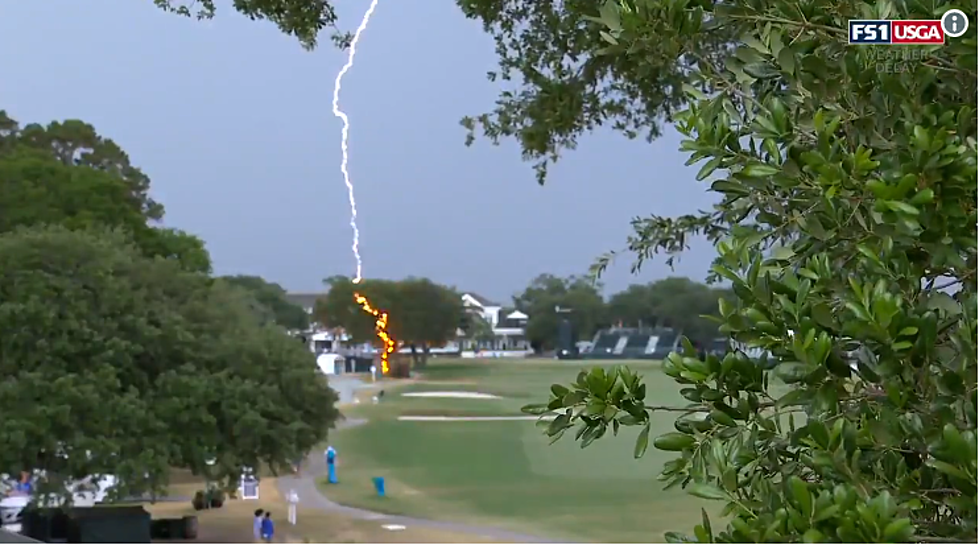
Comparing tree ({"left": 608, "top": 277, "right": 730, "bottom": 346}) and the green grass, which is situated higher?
tree ({"left": 608, "top": 277, "right": 730, "bottom": 346})

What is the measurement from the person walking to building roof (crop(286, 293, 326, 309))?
1.16 metres

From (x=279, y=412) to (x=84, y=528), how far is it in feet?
3.33

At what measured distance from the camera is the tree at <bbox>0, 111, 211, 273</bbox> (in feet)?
16.1

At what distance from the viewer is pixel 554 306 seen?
4566 mm

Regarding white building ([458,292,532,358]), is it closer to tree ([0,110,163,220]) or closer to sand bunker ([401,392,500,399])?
sand bunker ([401,392,500,399])

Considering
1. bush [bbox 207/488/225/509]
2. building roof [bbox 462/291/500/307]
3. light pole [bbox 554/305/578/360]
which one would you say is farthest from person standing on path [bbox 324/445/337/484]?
light pole [bbox 554/305/578/360]

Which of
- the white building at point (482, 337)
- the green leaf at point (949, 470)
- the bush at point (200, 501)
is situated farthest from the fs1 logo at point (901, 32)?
the bush at point (200, 501)

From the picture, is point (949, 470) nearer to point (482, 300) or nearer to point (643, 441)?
point (643, 441)

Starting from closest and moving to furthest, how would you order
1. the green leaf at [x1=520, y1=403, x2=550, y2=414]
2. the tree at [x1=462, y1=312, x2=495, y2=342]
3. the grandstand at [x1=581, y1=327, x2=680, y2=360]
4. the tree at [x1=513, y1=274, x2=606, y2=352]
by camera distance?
the green leaf at [x1=520, y1=403, x2=550, y2=414], the grandstand at [x1=581, y1=327, x2=680, y2=360], the tree at [x1=513, y1=274, x2=606, y2=352], the tree at [x1=462, y1=312, x2=495, y2=342]

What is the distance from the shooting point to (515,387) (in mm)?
4695

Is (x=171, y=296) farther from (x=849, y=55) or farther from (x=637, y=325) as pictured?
(x=849, y=55)

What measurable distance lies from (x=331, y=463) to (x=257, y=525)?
0.46m

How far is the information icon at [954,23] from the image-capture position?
0.70 m

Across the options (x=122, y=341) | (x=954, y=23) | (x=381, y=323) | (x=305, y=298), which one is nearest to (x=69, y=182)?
(x=122, y=341)
